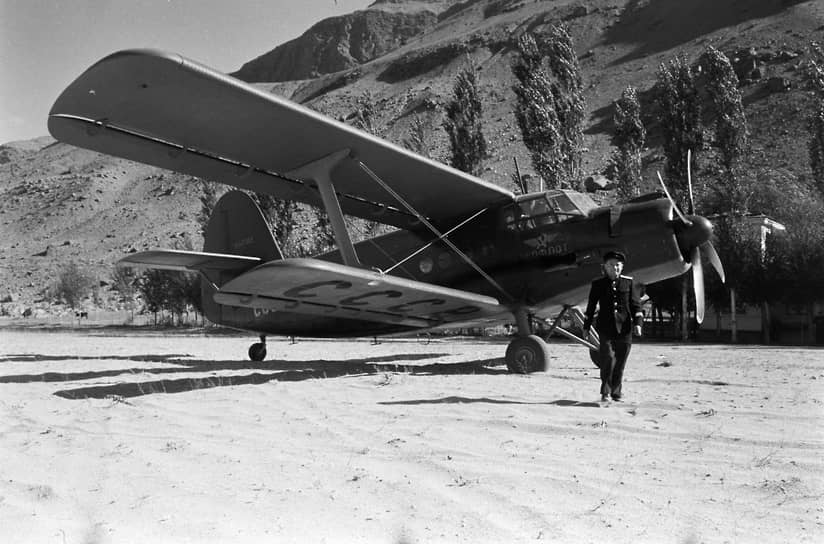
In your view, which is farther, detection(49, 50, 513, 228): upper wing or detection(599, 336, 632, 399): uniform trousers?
detection(49, 50, 513, 228): upper wing

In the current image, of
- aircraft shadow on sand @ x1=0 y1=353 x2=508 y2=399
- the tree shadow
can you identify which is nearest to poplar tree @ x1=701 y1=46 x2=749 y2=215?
aircraft shadow on sand @ x1=0 y1=353 x2=508 y2=399

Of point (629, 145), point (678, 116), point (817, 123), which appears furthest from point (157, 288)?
point (817, 123)

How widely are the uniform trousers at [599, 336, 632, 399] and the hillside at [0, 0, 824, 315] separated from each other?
53.5 meters

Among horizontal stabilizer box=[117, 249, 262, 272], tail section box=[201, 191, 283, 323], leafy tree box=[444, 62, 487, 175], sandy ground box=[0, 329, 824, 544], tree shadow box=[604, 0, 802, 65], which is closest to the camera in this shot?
sandy ground box=[0, 329, 824, 544]

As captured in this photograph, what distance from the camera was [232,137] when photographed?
9656 mm

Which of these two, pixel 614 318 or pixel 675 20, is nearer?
pixel 614 318

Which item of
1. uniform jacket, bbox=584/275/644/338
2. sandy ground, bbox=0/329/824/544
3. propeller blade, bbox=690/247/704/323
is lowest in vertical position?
sandy ground, bbox=0/329/824/544

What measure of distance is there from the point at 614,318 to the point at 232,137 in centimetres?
591

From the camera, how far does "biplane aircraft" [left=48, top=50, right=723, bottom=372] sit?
831 cm

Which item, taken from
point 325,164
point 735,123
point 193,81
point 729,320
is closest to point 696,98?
point 735,123

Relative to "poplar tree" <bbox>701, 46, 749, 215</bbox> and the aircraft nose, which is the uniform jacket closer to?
the aircraft nose

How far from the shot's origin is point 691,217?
10.1 meters

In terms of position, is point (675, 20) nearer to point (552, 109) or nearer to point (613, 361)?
point (552, 109)

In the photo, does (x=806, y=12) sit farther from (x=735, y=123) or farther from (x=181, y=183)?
(x=181, y=183)
